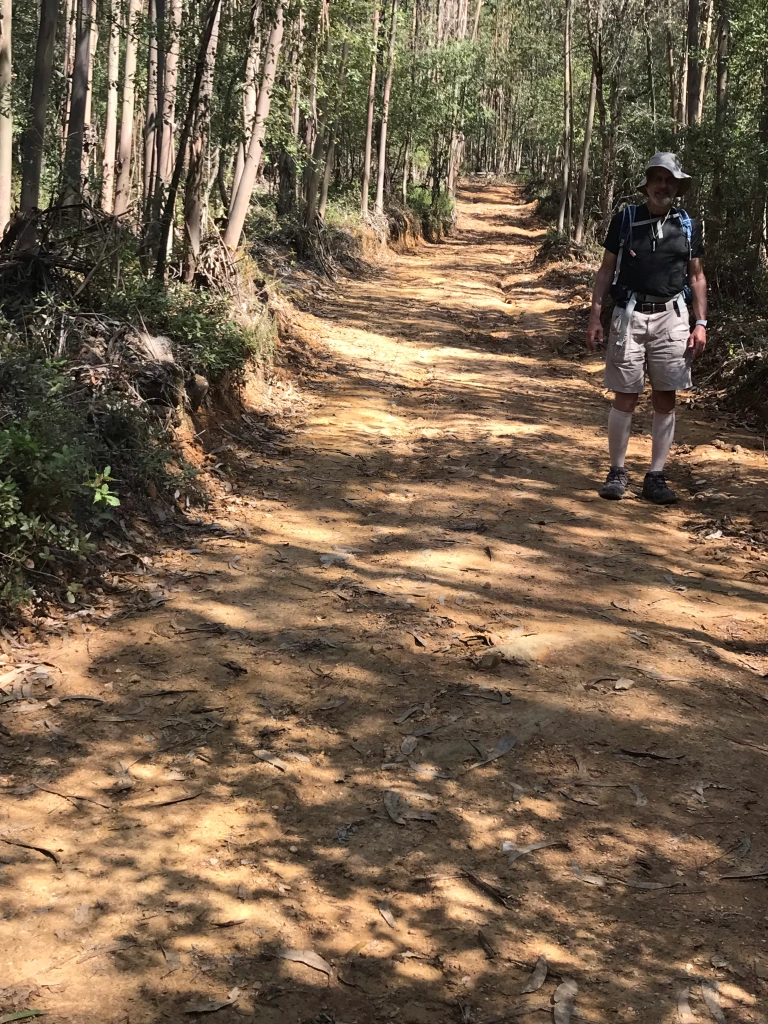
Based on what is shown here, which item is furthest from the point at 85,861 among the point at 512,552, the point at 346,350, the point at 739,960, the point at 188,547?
the point at 346,350

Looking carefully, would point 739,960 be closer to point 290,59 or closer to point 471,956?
point 471,956

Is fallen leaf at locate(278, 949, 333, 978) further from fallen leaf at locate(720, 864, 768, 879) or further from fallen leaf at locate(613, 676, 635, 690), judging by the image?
fallen leaf at locate(613, 676, 635, 690)

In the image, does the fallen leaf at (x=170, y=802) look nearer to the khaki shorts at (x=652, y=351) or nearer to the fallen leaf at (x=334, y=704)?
the fallen leaf at (x=334, y=704)

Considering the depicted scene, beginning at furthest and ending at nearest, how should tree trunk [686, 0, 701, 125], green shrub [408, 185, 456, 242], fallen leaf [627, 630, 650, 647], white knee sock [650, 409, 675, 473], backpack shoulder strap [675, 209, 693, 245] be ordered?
green shrub [408, 185, 456, 242]
tree trunk [686, 0, 701, 125]
white knee sock [650, 409, 675, 473]
backpack shoulder strap [675, 209, 693, 245]
fallen leaf [627, 630, 650, 647]

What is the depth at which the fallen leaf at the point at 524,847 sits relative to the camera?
9.21 ft

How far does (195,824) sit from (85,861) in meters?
0.36

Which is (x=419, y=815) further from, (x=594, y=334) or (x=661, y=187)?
(x=661, y=187)

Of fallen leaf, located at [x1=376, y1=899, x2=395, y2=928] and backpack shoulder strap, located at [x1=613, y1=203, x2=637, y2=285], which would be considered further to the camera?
backpack shoulder strap, located at [x1=613, y1=203, x2=637, y2=285]

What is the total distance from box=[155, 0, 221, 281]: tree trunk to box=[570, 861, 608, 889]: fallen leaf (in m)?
6.75

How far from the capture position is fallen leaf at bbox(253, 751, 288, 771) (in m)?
3.27

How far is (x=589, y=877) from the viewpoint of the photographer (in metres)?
2.71

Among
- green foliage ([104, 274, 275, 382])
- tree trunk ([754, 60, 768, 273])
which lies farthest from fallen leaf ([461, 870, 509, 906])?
tree trunk ([754, 60, 768, 273])

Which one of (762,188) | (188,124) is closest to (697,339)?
(188,124)

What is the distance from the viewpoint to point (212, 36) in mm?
8484
